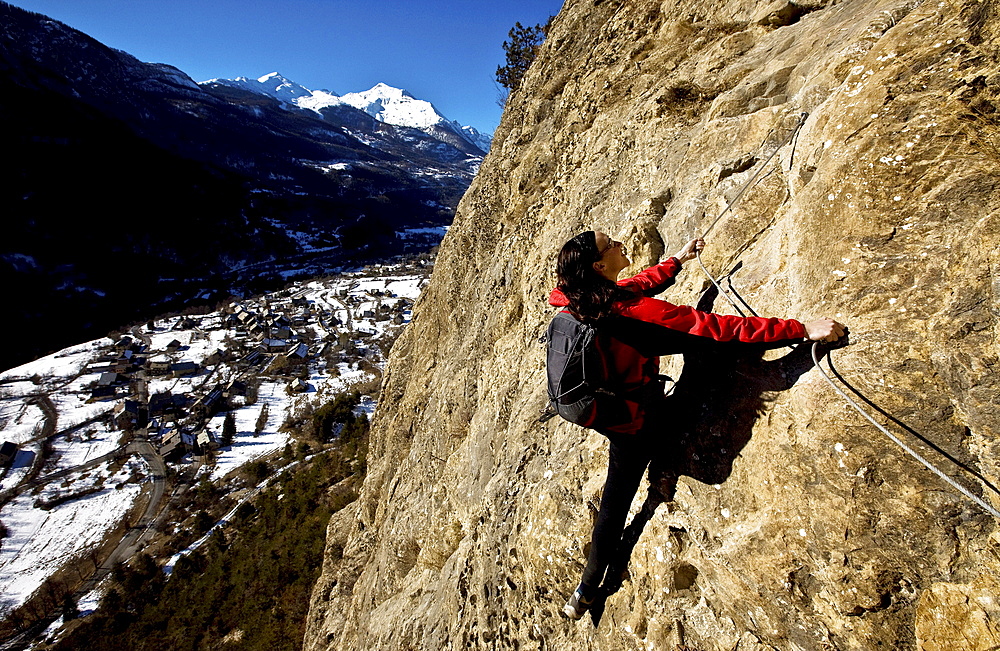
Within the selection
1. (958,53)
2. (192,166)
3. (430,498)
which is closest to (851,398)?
(958,53)

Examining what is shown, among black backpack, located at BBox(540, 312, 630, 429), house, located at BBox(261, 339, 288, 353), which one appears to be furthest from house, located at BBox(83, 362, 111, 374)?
black backpack, located at BBox(540, 312, 630, 429)

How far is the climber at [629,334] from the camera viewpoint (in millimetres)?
2877

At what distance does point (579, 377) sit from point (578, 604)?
2.89 metres

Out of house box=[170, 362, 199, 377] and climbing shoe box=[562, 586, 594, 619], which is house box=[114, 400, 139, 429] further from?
climbing shoe box=[562, 586, 594, 619]

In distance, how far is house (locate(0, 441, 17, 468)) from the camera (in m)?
46.8

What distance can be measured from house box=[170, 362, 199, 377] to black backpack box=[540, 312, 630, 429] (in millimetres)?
85294

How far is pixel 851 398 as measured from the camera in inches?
113

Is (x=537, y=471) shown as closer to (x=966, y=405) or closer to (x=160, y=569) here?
(x=966, y=405)

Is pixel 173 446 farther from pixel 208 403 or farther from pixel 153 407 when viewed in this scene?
pixel 153 407

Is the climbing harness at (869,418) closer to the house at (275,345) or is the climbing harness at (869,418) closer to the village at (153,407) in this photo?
the village at (153,407)

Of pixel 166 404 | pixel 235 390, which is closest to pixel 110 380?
pixel 166 404

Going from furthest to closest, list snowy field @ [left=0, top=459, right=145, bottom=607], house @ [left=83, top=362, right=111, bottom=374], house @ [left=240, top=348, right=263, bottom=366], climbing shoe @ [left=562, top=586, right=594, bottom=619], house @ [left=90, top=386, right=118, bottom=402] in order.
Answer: house @ [left=240, top=348, right=263, bottom=366]
house @ [left=83, top=362, right=111, bottom=374]
house @ [left=90, top=386, right=118, bottom=402]
snowy field @ [left=0, top=459, right=145, bottom=607]
climbing shoe @ [left=562, top=586, right=594, bottom=619]

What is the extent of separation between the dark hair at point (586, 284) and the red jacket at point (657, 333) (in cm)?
10

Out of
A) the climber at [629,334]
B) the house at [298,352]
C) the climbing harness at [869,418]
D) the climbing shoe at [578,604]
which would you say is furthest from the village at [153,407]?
the climbing harness at [869,418]
